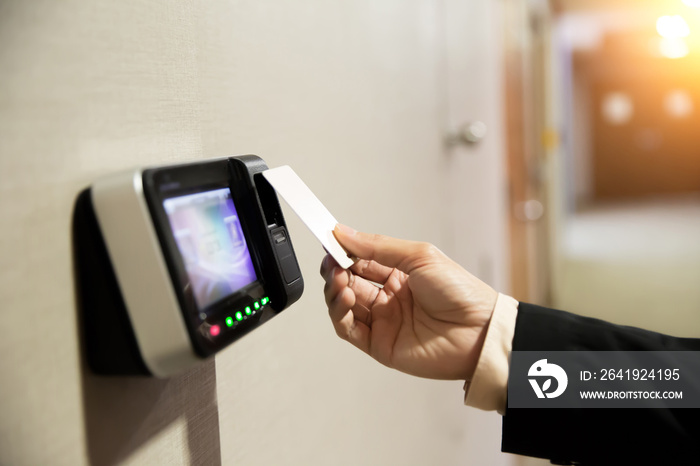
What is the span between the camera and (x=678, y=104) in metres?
12.2

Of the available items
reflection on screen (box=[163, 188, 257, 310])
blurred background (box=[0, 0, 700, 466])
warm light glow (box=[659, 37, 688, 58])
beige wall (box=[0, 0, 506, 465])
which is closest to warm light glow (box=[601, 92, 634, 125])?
warm light glow (box=[659, 37, 688, 58])

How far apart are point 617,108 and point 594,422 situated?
44.2 feet

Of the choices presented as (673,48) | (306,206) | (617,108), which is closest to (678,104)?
(617,108)

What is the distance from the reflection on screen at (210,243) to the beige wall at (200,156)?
7 cm

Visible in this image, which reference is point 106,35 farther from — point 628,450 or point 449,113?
point 449,113

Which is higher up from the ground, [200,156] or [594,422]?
[200,156]

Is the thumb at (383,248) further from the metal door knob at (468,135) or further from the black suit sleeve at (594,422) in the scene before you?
the metal door knob at (468,135)

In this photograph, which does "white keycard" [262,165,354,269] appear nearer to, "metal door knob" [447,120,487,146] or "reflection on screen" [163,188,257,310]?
"reflection on screen" [163,188,257,310]

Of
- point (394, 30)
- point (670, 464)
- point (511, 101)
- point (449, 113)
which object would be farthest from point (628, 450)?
point (511, 101)

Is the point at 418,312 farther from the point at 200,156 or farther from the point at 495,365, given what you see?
the point at 200,156

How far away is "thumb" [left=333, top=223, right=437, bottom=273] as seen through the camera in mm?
681

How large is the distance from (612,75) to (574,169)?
220 cm

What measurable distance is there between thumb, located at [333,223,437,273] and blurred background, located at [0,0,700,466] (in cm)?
13

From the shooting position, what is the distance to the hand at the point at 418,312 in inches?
30.9
